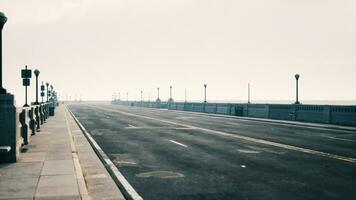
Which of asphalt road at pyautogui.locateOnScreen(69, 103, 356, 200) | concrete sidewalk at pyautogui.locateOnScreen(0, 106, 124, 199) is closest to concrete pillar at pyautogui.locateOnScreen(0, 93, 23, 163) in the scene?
concrete sidewalk at pyautogui.locateOnScreen(0, 106, 124, 199)

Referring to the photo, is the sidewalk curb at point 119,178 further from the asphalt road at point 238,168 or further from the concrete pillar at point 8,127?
the concrete pillar at point 8,127

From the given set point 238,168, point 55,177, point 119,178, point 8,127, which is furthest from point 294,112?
point 55,177

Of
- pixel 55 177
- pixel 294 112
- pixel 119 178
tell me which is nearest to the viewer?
pixel 55 177

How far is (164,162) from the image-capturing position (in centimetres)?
1227

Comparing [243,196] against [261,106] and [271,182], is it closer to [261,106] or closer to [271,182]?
[271,182]

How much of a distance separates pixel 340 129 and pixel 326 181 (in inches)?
707

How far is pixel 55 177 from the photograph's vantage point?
9.25 metres

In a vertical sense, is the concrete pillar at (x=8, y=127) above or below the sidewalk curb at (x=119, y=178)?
above

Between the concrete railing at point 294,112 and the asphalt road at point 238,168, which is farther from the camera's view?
the concrete railing at point 294,112

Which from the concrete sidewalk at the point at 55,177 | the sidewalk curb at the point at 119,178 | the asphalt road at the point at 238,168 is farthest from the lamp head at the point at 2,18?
the asphalt road at the point at 238,168

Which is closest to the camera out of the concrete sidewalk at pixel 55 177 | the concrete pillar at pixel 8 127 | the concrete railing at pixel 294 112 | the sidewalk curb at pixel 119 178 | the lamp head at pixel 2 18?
the concrete sidewalk at pixel 55 177

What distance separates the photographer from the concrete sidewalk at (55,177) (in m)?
7.75

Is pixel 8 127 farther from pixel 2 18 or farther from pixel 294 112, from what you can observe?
pixel 294 112

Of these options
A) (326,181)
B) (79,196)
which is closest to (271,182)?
(326,181)
